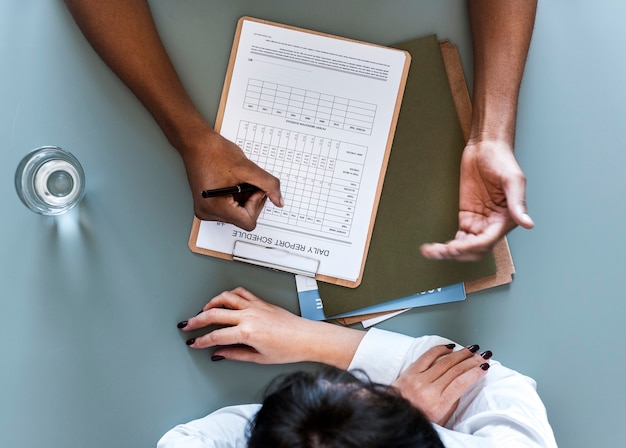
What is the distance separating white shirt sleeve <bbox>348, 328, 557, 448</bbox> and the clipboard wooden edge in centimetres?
6

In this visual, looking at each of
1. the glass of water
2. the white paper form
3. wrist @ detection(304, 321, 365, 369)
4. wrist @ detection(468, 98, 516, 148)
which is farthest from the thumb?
the glass of water

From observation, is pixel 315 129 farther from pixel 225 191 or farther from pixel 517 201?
pixel 517 201

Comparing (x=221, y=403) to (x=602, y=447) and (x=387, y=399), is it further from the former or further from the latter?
(x=602, y=447)

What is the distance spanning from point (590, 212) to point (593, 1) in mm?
344

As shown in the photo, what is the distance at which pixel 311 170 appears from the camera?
963 millimetres

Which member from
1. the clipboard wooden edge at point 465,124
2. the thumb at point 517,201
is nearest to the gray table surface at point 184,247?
the clipboard wooden edge at point 465,124

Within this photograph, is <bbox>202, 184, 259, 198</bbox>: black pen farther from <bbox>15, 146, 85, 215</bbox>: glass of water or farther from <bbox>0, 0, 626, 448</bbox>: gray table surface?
<bbox>15, 146, 85, 215</bbox>: glass of water

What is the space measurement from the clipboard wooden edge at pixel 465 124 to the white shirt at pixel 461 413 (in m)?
0.07

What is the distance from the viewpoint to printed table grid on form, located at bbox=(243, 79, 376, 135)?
0.96 m

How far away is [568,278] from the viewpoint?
0.97 metres

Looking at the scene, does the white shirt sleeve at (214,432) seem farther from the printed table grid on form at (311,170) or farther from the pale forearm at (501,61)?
the pale forearm at (501,61)

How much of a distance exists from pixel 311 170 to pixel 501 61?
339mm

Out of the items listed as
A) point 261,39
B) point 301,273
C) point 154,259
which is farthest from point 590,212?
point 154,259

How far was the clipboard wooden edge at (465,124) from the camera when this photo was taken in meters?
0.96
